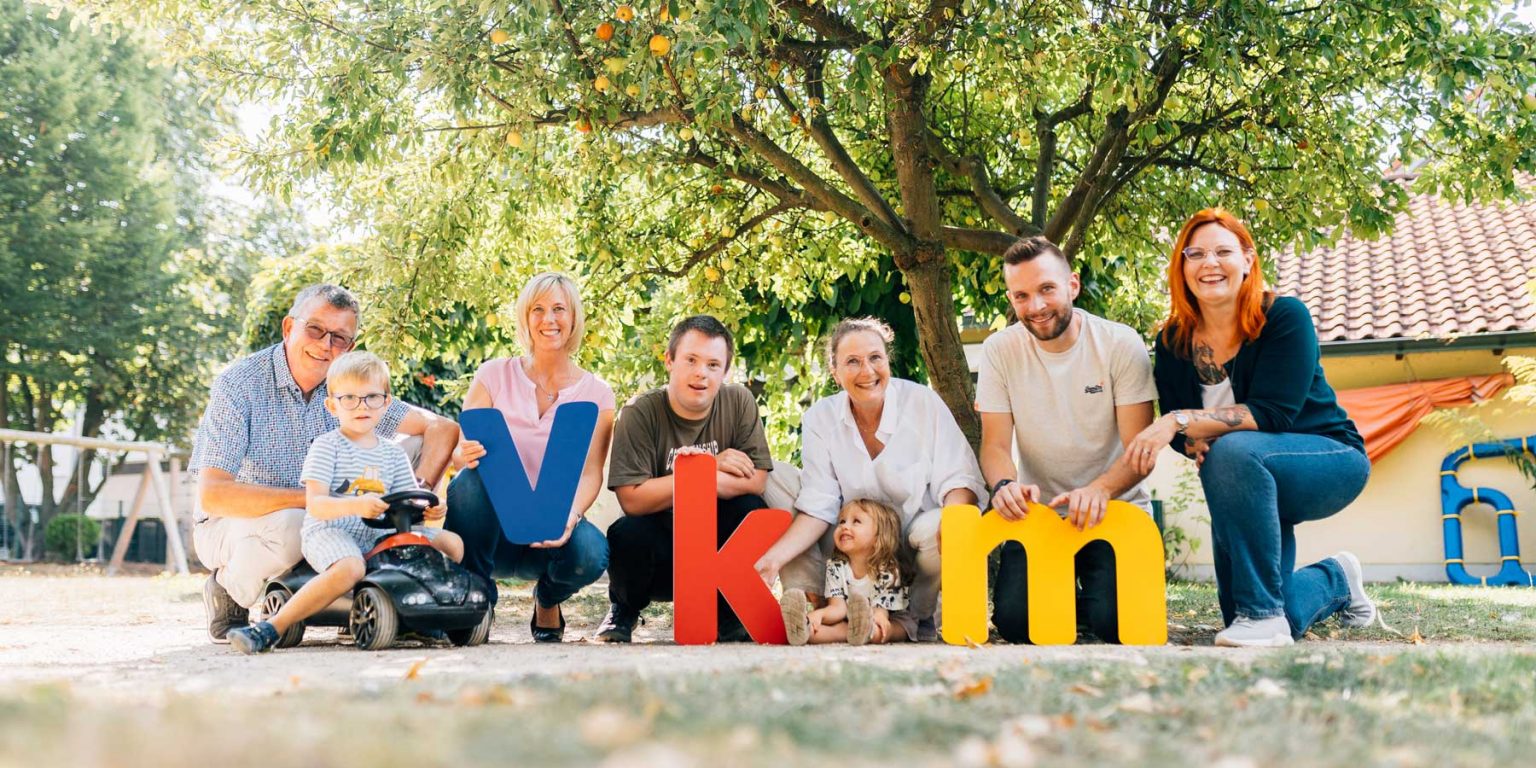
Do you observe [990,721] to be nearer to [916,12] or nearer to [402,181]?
[916,12]

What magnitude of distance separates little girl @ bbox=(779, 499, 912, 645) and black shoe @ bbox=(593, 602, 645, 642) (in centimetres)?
87

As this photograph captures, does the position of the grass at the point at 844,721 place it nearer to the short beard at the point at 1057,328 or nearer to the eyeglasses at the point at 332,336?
the short beard at the point at 1057,328

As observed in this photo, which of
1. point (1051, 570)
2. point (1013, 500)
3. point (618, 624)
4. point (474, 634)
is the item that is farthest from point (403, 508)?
point (1051, 570)

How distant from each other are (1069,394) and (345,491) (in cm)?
282

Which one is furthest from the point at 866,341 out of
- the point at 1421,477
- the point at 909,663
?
the point at 1421,477

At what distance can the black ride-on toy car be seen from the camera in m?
4.48

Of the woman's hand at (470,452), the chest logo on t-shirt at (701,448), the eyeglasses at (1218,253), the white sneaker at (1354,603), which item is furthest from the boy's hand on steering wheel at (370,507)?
the white sneaker at (1354,603)

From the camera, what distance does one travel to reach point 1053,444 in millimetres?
5066

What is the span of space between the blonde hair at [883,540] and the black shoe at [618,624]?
0.99m

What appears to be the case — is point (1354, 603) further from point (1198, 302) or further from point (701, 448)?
point (701, 448)

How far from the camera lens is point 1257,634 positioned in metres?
4.44

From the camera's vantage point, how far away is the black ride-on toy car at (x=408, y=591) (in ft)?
14.7

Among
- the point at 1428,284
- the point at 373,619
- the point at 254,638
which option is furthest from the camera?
the point at 1428,284

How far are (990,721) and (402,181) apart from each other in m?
6.63
